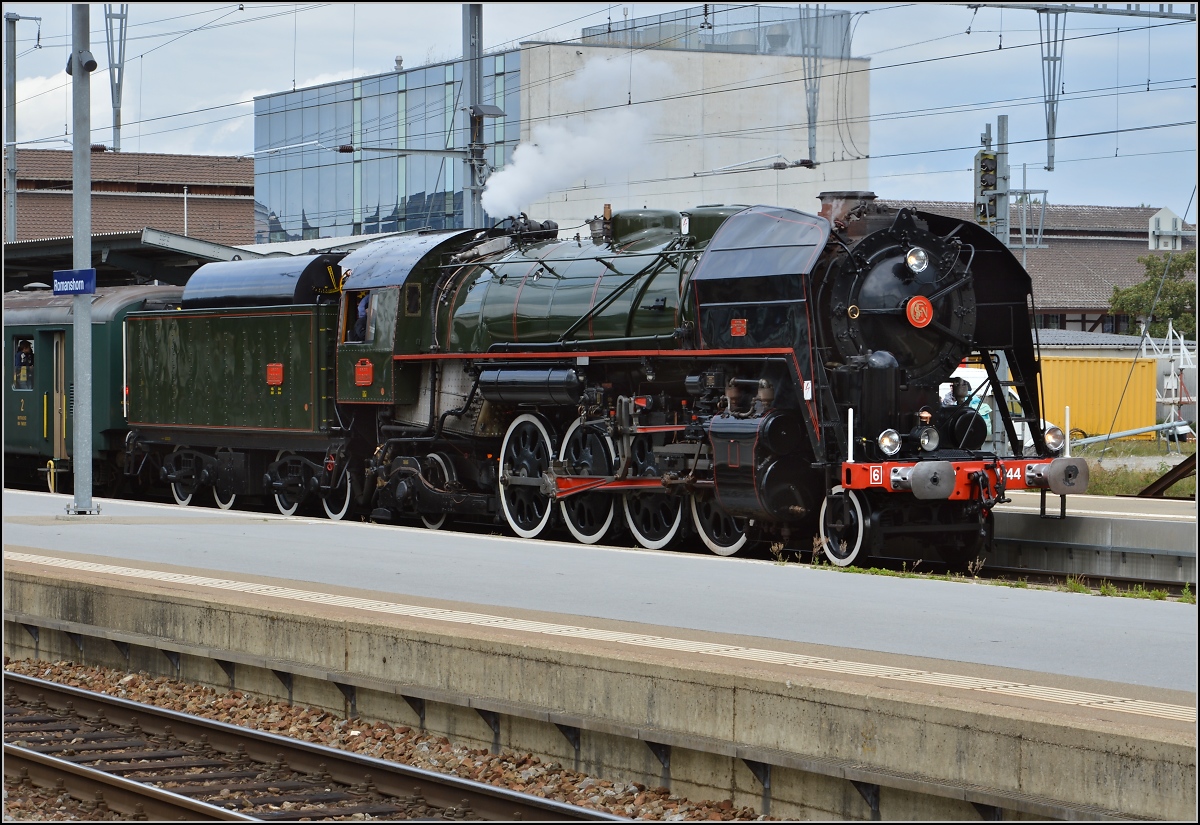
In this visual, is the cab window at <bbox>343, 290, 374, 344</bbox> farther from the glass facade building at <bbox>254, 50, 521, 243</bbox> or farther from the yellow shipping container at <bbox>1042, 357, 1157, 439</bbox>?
the glass facade building at <bbox>254, 50, 521, 243</bbox>

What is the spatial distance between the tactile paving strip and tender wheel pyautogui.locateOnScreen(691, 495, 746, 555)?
457 centimetres

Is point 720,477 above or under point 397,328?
under

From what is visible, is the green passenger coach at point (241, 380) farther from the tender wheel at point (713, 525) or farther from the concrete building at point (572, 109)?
the concrete building at point (572, 109)

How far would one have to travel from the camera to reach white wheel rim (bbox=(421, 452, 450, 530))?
53.3 ft

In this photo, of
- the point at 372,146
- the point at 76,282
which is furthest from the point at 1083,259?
the point at 76,282

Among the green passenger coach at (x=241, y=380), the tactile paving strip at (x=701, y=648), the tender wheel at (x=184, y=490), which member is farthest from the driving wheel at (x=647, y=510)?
the tender wheel at (x=184, y=490)

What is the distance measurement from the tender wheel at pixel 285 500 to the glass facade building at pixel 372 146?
27.3 meters

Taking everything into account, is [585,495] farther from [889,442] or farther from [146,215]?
[146,215]

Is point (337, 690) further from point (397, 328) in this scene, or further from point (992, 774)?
point (397, 328)

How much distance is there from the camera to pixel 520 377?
14.9m

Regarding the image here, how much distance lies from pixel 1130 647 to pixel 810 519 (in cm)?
520

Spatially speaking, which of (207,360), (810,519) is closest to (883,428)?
(810,519)

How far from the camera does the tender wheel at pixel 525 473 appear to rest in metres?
15.2

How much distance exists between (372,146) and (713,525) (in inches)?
1301
